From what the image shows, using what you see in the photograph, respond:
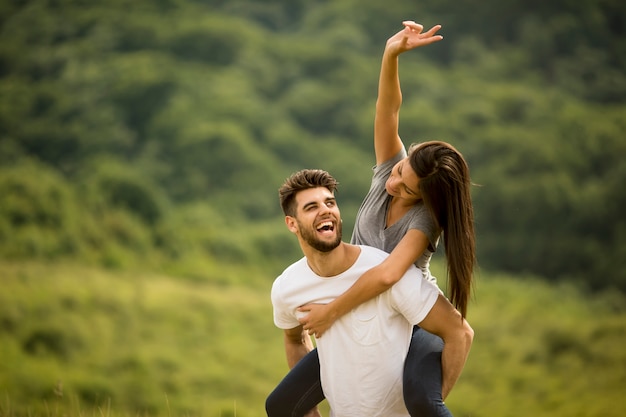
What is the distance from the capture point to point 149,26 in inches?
1620

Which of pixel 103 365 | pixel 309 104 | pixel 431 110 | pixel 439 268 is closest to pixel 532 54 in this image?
pixel 431 110

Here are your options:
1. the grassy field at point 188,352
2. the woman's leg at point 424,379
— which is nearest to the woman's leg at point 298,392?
the woman's leg at point 424,379

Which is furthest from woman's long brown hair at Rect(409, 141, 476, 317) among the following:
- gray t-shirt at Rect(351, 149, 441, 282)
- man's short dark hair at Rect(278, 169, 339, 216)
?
man's short dark hair at Rect(278, 169, 339, 216)

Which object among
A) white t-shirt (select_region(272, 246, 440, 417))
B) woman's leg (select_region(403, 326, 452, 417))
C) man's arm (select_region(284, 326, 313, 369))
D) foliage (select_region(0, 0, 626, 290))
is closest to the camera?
woman's leg (select_region(403, 326, 452, 417))

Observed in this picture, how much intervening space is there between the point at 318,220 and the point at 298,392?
32.4 inches

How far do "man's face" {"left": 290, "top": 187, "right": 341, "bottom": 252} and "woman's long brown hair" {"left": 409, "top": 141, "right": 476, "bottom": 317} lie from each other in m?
0.41

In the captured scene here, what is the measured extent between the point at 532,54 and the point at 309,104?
10972mm

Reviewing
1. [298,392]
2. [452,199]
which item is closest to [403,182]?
[452,199]

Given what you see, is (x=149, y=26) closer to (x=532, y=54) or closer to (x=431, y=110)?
(x=431, y=110)

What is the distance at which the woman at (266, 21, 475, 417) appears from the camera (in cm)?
395

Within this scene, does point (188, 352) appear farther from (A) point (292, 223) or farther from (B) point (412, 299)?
(B) point (412, 299)

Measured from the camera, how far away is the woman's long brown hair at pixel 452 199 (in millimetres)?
4004

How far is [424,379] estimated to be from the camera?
3.93m

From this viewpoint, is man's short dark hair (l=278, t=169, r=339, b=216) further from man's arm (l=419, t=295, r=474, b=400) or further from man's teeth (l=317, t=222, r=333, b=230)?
man's arm (l=419, t=295, r=474, b=400)
